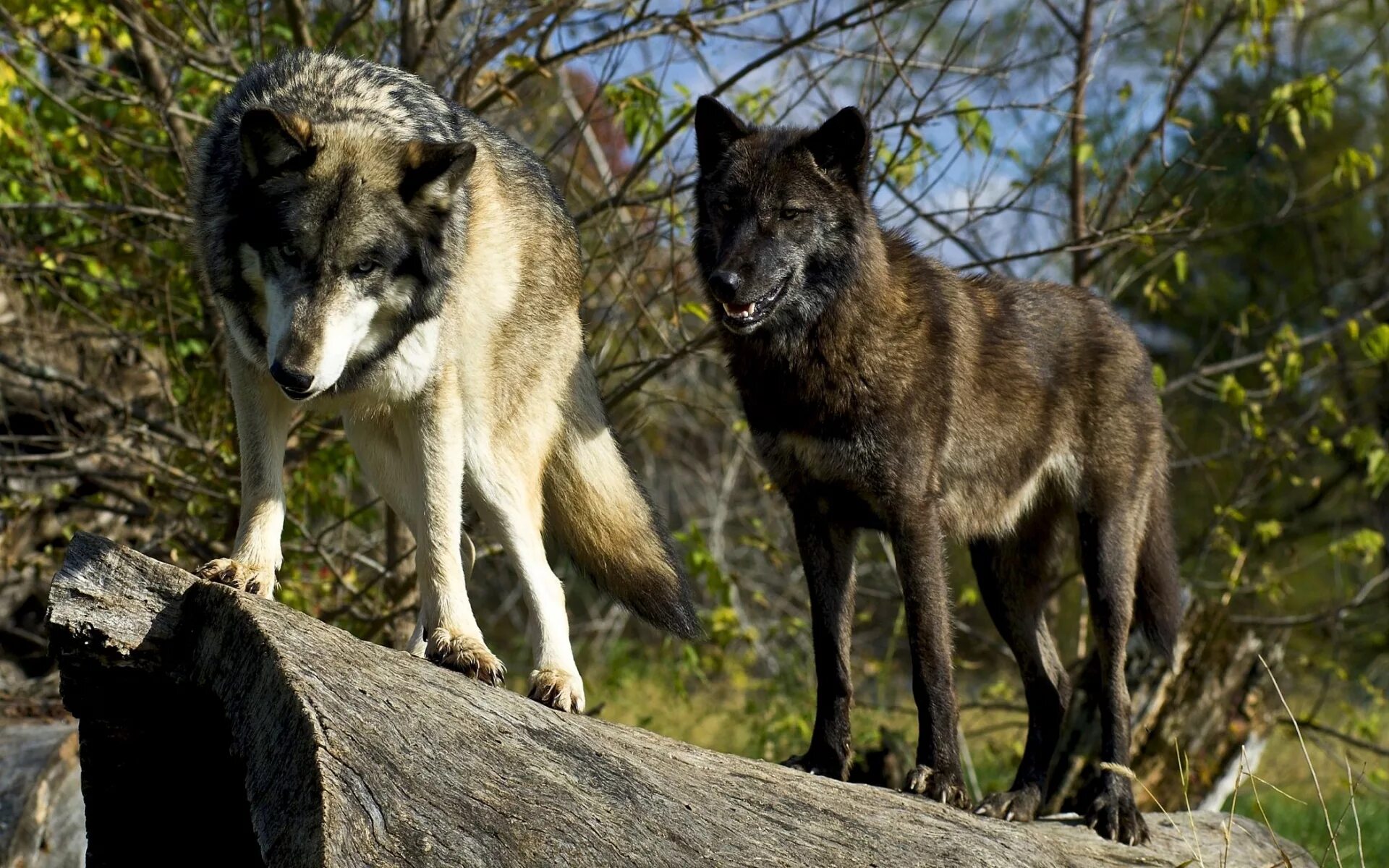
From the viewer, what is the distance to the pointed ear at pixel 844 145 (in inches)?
190

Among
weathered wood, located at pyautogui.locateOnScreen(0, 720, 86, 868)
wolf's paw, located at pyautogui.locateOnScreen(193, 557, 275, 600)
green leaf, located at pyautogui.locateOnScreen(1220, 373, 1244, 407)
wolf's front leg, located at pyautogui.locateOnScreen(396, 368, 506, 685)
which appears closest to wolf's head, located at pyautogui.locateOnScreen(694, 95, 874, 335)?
wolf's front leg, located at pyautogui.locateOnScreen(396, 368, 506, 685)

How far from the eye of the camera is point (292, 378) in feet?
11.7

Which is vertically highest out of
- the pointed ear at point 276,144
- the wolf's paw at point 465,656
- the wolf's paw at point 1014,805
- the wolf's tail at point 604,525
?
the pointed ear at point 276,144

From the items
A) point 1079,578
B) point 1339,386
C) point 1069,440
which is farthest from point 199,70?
point 1339,386

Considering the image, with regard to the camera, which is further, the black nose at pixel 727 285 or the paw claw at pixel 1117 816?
the paw claw at pixel 1117 816

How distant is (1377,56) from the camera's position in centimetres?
1465

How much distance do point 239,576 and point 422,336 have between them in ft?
3.02

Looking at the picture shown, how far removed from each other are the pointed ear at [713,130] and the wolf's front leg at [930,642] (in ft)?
5.15

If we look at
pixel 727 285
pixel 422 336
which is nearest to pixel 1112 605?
pixel 727 285

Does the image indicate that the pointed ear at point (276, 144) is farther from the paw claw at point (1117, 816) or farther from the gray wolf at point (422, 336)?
the paw claw at point (1117, 816)

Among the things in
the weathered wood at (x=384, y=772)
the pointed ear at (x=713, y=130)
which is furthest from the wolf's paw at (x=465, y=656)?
the pointed ear at (x=713, y=130)

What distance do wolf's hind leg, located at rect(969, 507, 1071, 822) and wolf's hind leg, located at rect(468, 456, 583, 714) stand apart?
200 cm

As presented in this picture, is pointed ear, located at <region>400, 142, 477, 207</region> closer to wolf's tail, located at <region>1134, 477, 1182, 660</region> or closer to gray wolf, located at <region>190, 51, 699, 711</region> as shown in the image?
gray wolf, located at <region>190, 51, 699, 711</region>

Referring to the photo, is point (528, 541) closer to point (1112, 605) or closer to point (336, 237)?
point (336, 237)
